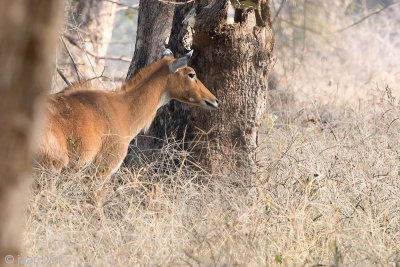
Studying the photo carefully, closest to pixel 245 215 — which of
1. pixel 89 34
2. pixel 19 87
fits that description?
pixel 19 87

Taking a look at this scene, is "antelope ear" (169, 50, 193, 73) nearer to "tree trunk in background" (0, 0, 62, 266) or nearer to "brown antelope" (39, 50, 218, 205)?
"brown antelope" (39, 50, 218, 205)

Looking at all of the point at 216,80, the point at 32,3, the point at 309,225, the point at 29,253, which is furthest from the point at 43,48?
the point at 216,80

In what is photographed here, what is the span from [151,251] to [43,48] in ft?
7.66

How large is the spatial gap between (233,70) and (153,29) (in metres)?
1.94

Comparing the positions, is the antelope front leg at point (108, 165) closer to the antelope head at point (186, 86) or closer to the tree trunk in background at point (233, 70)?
the tree trunk in background at point (233, 70)

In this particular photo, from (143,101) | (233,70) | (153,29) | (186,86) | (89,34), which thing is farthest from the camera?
(89,34)

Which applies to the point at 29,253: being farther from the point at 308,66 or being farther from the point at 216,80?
the point at 308,66

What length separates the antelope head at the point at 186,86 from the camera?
247 inches

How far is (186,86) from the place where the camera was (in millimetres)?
6582

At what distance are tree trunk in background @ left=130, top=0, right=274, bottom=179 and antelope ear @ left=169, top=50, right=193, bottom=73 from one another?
4.4 inches

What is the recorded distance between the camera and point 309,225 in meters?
4.75

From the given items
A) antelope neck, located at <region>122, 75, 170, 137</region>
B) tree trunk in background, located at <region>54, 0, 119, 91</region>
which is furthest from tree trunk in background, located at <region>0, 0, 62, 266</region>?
tree trunk in background, located at <region>54, 0, 119, 91</region>

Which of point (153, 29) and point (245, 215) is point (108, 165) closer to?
point (245, 215)

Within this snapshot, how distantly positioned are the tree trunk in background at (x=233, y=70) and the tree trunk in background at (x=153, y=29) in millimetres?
1339
